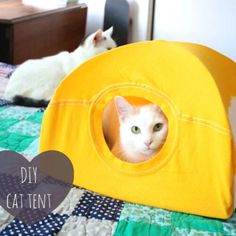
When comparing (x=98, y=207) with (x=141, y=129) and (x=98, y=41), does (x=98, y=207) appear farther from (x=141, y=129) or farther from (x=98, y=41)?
(x=98, y=41)

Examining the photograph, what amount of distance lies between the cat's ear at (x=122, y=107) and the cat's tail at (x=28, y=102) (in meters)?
0.69

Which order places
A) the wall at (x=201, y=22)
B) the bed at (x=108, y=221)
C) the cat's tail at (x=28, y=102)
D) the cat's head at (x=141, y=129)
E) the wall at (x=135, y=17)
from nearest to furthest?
the bed at (x=108, y=221)
the cat's head at (x=141, y=129)
the cat's tail at (x=28, y=102)
the wall at (x=201, y=22)
the wall at (x=135, y=17)

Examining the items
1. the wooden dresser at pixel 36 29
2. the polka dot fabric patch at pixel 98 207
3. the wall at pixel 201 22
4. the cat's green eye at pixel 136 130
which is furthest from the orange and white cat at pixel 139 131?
the wall at pixel 201 22

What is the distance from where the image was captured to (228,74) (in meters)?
1.01

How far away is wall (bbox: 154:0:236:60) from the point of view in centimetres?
244

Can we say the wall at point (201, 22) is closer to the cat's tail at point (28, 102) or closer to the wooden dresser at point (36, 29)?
the wooden dresser at point (36, 29)

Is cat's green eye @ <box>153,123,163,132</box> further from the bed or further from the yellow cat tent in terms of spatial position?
the bed

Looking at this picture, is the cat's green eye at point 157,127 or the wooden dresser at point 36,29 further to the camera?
the wooden dresser at point 36,29

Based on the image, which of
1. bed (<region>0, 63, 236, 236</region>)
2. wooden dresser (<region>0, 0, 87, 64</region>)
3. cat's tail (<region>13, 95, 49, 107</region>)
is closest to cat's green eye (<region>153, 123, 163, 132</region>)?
bed (<region>0, 63, 236, 236</region>)

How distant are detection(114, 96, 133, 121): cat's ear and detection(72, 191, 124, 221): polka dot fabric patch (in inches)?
8.3

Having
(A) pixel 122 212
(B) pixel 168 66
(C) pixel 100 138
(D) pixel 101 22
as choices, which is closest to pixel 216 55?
(B) pixel 168 66

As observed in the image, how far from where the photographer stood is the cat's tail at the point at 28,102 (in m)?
1.54

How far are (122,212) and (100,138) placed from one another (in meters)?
0.20

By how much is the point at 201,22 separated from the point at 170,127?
1.84 m
